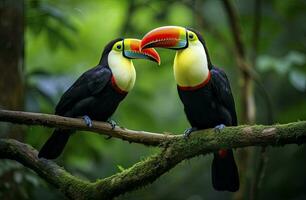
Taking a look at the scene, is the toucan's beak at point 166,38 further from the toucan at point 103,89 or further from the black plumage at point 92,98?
the black plumage at point 92,98

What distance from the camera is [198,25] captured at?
277 inches

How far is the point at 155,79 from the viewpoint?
28.8 ft

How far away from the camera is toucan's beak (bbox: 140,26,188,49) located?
429cm

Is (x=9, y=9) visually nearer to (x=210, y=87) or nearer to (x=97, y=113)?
(x=97, y=113)

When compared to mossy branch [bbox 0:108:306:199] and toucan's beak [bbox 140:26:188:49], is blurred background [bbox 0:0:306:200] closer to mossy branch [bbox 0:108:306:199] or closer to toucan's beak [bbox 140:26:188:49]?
mossy branch [bbox 0:108:306:199]

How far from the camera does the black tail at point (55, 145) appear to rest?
4614 millimetres

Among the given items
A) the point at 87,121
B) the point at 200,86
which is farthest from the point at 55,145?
the point at 200,86

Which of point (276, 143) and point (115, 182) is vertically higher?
point (276, 143)

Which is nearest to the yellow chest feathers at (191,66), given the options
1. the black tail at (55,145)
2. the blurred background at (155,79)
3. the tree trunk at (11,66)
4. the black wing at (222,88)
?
the black wing at (222,88)

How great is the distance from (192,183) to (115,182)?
169 inches

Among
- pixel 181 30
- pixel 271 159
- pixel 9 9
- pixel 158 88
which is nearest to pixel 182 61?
pixel 181 30

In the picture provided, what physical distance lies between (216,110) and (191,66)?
19.1 inches

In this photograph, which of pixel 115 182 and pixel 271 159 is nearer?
pixel 115 182

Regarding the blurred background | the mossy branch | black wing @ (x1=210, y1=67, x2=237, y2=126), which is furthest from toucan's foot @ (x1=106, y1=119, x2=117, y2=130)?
black wing @ (x1=210, y1=67, x2=237, y2=126)
